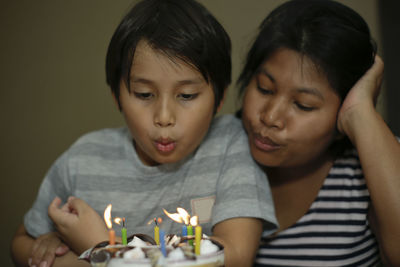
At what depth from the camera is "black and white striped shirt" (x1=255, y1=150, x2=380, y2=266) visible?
1258mm

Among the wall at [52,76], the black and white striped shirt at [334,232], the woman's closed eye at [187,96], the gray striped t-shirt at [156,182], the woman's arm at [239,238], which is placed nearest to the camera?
the woman's arm at [239,238]

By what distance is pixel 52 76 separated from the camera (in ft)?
5.31

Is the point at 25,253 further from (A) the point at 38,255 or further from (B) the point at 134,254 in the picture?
(B) the point at 134,254

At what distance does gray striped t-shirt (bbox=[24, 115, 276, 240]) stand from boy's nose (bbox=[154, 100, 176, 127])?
0.25 metres

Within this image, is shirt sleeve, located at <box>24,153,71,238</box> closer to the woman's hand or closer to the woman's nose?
the woman's nose

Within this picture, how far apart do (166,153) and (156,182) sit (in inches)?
6.1

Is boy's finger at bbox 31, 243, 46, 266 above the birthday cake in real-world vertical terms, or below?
below

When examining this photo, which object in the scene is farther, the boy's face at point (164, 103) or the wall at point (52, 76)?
the wall at point (52, 76)

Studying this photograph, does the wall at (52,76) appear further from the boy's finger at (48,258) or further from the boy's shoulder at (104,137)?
the boy's finger at (48,258)

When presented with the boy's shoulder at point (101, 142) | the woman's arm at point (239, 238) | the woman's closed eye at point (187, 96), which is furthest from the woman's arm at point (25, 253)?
the woman's closed eye at point (187, 96)

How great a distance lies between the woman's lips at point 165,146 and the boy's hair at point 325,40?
37 cm

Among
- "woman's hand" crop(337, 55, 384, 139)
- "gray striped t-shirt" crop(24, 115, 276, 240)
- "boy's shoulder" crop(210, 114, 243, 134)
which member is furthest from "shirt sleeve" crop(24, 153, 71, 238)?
"woman's hand" crop(337, 55, 384, 139)

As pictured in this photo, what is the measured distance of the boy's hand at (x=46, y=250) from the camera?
1.11m

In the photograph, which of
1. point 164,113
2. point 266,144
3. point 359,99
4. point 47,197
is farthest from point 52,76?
point 359,99
